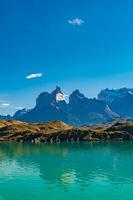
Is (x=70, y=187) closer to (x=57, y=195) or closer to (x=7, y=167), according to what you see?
(x=57, y=195)

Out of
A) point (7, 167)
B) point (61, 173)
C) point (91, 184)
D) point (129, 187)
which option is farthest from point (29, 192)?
point (7, 167)

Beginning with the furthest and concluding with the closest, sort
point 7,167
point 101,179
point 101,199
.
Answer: point 7,167
point 101,179
point 101,199

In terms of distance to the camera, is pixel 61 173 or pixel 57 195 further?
pixel 61 173

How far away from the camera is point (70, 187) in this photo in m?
87.2

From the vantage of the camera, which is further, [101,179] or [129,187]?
[101,179]

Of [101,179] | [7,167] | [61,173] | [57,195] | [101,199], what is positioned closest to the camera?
[101,199]

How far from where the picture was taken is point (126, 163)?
134500 mm

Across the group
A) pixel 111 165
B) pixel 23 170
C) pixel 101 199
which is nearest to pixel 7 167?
pixel 23 170

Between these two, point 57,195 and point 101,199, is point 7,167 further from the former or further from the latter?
point 101,199

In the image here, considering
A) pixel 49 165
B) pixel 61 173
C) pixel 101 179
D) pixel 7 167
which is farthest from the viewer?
pixel 49 165

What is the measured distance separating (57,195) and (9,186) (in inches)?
590

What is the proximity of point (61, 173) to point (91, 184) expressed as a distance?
2162 centimetres

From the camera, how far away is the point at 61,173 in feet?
364

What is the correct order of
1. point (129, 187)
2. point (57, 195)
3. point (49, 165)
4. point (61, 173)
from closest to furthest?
1. point (57, 195)
2. point (129, 187)
3. point (61, 173)
4. point (49, 165)
